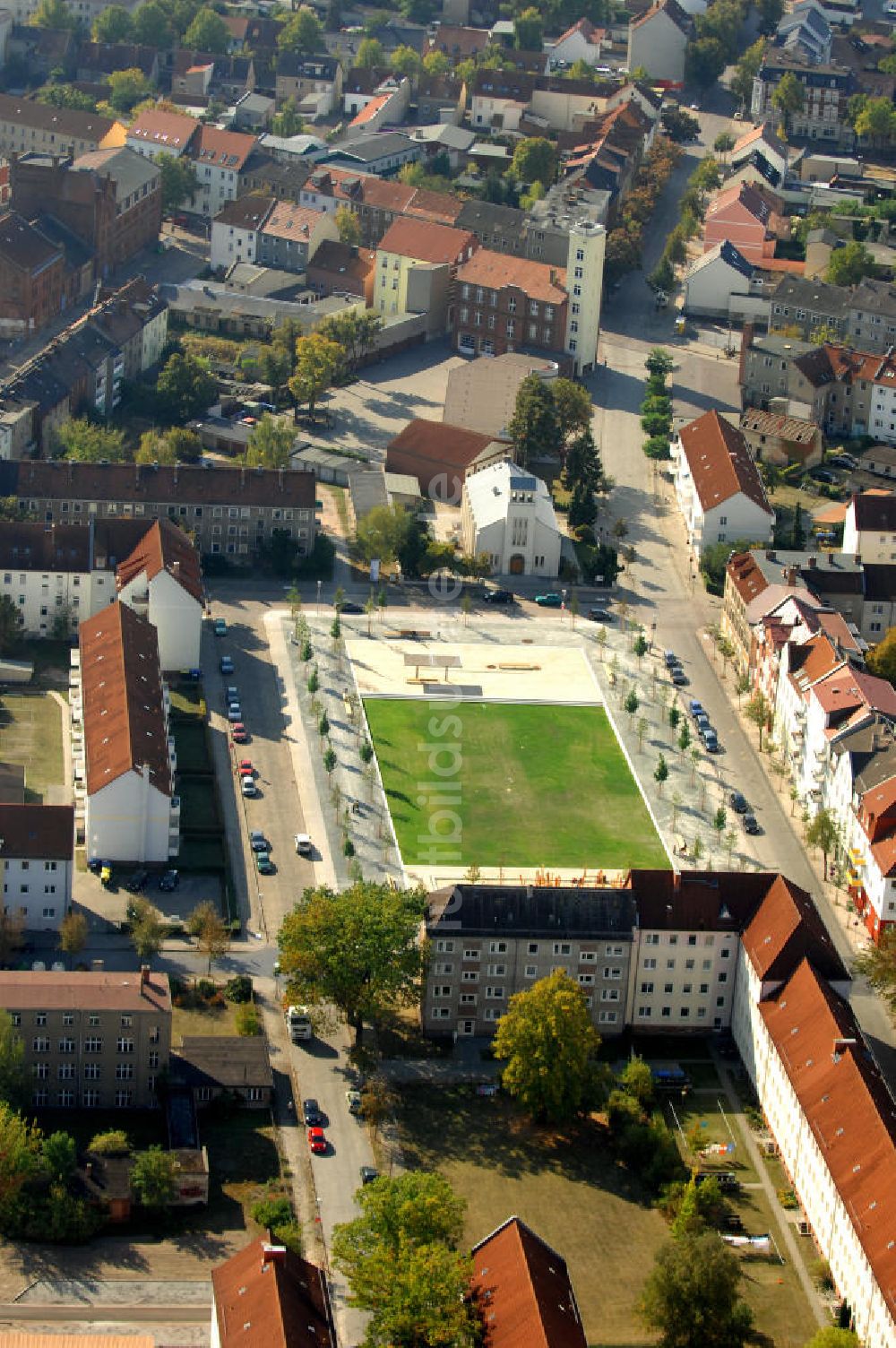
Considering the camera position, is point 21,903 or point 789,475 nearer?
point 21,903

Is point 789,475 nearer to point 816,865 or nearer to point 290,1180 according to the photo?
point 816,865

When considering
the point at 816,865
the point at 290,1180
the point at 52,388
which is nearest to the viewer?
the point at 290,1180

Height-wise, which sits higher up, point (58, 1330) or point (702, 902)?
point (702, 902)

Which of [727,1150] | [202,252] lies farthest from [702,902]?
[202,252]

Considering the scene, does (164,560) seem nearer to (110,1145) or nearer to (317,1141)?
(317,1141)

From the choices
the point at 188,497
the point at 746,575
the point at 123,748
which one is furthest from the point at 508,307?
the point at 123,748

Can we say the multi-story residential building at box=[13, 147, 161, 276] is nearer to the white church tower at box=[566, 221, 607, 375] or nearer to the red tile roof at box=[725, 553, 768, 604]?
the white church tower at box=[566, 221, 607, 375]

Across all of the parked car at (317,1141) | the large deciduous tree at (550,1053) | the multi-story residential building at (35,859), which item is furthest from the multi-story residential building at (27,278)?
the parked car at (317,1141)
